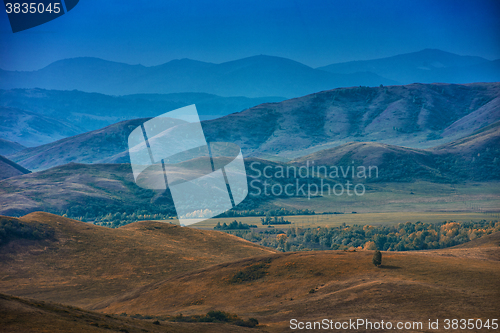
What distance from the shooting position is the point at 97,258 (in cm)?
5269

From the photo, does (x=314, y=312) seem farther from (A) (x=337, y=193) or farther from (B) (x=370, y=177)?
(B) (x=370, y=177)

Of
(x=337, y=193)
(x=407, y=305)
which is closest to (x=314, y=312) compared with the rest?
(x=407, y=305)

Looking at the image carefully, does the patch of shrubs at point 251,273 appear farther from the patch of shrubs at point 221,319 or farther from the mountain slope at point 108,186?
the mountain slope at point 108,186

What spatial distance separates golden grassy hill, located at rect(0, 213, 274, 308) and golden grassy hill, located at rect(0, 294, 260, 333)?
17.5 metres

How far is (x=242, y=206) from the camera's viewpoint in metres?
164

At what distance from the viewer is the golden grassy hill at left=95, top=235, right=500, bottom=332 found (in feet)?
81.4

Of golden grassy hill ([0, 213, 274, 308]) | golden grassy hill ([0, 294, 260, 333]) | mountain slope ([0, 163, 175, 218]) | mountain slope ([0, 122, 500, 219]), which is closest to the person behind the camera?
golden grassy hill ([0, 294, 260, 333])

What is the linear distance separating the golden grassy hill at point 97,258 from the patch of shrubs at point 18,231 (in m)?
0.87

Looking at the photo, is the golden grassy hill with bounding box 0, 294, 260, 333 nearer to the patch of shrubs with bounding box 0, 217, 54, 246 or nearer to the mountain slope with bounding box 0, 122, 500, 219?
the patch of shrubs with bounding box 0, 217, 54, 246

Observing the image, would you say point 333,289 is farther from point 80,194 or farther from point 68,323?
point 80,194

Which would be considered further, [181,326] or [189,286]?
[189,286]

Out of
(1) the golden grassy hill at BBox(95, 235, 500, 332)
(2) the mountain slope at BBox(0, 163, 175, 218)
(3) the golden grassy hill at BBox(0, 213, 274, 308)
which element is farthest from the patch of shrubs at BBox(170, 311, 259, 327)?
(2) the mountain slope at BBox(0, 163, 175, 218)

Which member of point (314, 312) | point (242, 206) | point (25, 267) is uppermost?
point (314, 312)

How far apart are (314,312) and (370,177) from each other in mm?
178341
